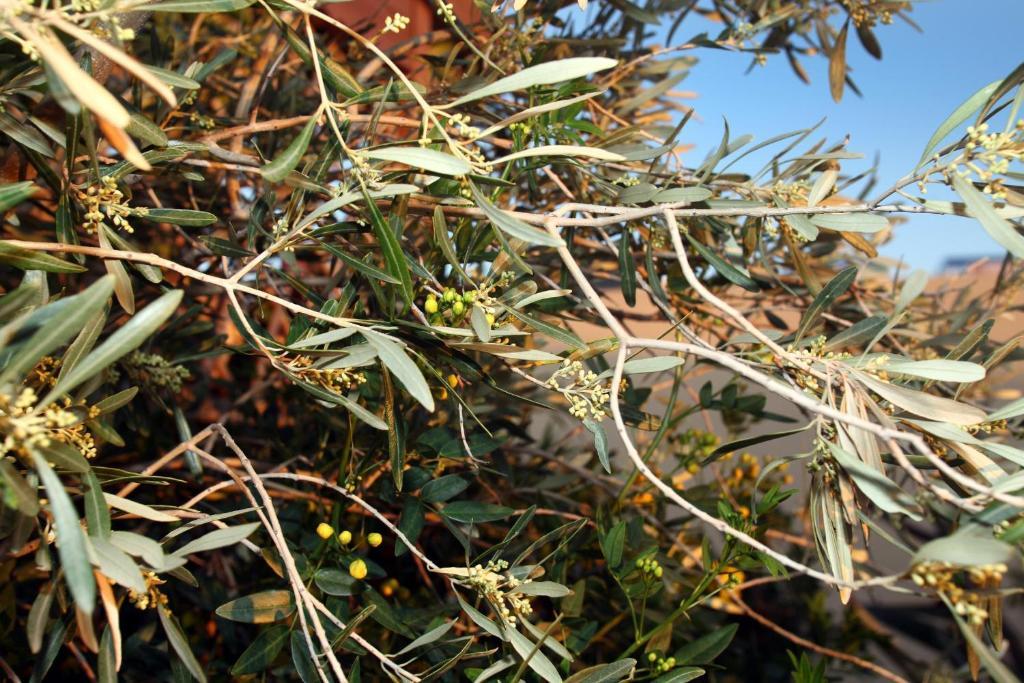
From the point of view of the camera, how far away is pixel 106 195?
1.75ft

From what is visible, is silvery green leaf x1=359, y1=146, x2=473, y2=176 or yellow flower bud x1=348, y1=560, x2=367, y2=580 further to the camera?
yellow flower bud x1=348, y1=560, x2=367, y2=580

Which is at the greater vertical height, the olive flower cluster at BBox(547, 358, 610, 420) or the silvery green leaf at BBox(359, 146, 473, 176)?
the silvery green leaf at BBox(359, 146, 473, 176)

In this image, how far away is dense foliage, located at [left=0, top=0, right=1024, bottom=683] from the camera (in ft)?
1.37

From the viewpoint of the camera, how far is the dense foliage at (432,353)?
42 centimetres

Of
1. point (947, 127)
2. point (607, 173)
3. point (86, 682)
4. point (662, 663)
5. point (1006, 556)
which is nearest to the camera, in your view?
point (1006, 556)

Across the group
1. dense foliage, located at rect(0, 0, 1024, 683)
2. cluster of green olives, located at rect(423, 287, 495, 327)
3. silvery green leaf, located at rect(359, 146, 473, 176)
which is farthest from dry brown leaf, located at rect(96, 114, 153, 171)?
cluster of green olives, located at rect(423, 287, 495, 327)

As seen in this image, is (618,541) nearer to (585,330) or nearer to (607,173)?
(607,173)

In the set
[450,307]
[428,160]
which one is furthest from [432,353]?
[428,160]

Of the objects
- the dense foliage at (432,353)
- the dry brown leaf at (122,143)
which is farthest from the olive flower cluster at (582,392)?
the dry brown leaf at (122,143)

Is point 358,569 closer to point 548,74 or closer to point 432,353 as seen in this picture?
point 432,353

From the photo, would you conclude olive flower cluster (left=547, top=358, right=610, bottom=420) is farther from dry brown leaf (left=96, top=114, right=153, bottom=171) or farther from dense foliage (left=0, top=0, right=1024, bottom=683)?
dry brown leaf (left=96, top=114, right=153, bottom=171)

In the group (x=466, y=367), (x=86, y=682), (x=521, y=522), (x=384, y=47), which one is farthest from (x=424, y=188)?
(x=86, y=682)

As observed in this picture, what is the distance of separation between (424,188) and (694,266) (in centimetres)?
47

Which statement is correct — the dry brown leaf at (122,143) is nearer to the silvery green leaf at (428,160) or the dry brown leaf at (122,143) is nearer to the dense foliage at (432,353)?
the dense foliage at (432,353)
